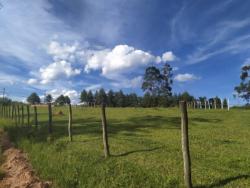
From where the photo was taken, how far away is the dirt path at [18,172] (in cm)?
1274

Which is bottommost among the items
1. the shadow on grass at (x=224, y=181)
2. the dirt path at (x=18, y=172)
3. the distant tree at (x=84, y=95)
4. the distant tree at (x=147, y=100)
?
the dirt path at (x=18, y=172)

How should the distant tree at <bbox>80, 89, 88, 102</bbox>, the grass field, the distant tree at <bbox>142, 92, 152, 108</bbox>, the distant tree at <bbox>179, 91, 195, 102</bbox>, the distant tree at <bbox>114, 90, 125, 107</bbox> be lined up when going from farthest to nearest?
the distant tree at <bbox>80, 89, 88, 102</bbox>, the distant tree at <bbox>114, 90, 125, 107</bbox>, the distant tree at <bbox>179, 91, 195, 102</bbox>, the distant tree at <bbox>142, 92, 152, 108</bbox>, the grass field

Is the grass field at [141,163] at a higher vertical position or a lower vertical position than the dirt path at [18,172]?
higher

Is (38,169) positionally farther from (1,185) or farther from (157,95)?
(157,95)

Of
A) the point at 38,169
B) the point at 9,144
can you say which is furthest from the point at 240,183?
the point at 9,144

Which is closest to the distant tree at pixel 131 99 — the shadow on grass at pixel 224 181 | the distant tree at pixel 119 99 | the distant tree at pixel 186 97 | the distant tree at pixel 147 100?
the distant tree at pixel 119 99

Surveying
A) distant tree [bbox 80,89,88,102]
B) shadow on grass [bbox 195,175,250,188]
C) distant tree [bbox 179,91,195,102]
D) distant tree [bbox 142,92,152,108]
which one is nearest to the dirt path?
shadow on grass [bbox 195,175,250,188]

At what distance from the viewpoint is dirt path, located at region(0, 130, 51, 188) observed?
12.7 meters

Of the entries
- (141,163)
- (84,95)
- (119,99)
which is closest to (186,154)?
(141,163)

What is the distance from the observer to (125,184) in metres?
10.0

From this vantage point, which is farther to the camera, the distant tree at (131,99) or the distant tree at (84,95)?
the distant tree at (84,95)

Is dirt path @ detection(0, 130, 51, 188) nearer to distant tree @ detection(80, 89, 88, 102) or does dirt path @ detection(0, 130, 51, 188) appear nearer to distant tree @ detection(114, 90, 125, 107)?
distant tree @ detection(114, 90, 125, 107)

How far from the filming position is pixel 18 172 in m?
14.9

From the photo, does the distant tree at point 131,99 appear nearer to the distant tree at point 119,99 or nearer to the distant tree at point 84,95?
the distant tree at point 119,99
